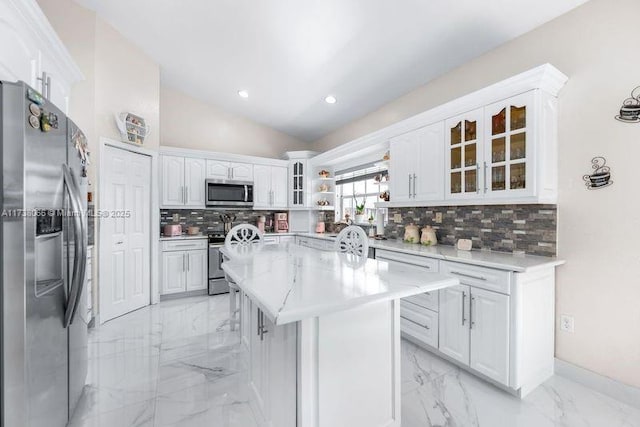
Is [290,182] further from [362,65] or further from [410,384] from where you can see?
[410,384]

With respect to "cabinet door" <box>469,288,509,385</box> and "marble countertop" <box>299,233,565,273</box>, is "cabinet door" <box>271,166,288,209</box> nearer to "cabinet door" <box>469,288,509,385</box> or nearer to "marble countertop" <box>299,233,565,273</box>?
"marble countertop" <box>299,233,565,273</box>

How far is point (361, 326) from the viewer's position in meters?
1.35

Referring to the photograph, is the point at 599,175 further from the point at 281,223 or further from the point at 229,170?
the point at 229,170

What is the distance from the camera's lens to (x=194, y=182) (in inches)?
174

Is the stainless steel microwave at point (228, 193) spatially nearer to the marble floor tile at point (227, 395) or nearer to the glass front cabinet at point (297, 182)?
the glass front cabinet at point (297, 182)

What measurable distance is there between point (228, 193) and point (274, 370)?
363 centimetres

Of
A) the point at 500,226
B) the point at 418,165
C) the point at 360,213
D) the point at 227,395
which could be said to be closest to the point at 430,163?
the point at 418,165

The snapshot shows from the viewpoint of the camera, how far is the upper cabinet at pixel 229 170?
180 inches

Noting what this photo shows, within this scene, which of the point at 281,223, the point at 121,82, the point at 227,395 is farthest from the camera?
the point at 281,223

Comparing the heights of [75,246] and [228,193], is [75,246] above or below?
below

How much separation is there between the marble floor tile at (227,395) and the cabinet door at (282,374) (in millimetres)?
436

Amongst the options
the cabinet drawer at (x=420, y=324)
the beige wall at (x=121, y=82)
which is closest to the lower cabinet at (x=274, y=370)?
the cabinet drawer at (x=420, y=324)

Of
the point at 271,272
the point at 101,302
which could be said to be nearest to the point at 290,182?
the point at 101,302

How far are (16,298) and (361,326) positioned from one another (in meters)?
1.39
